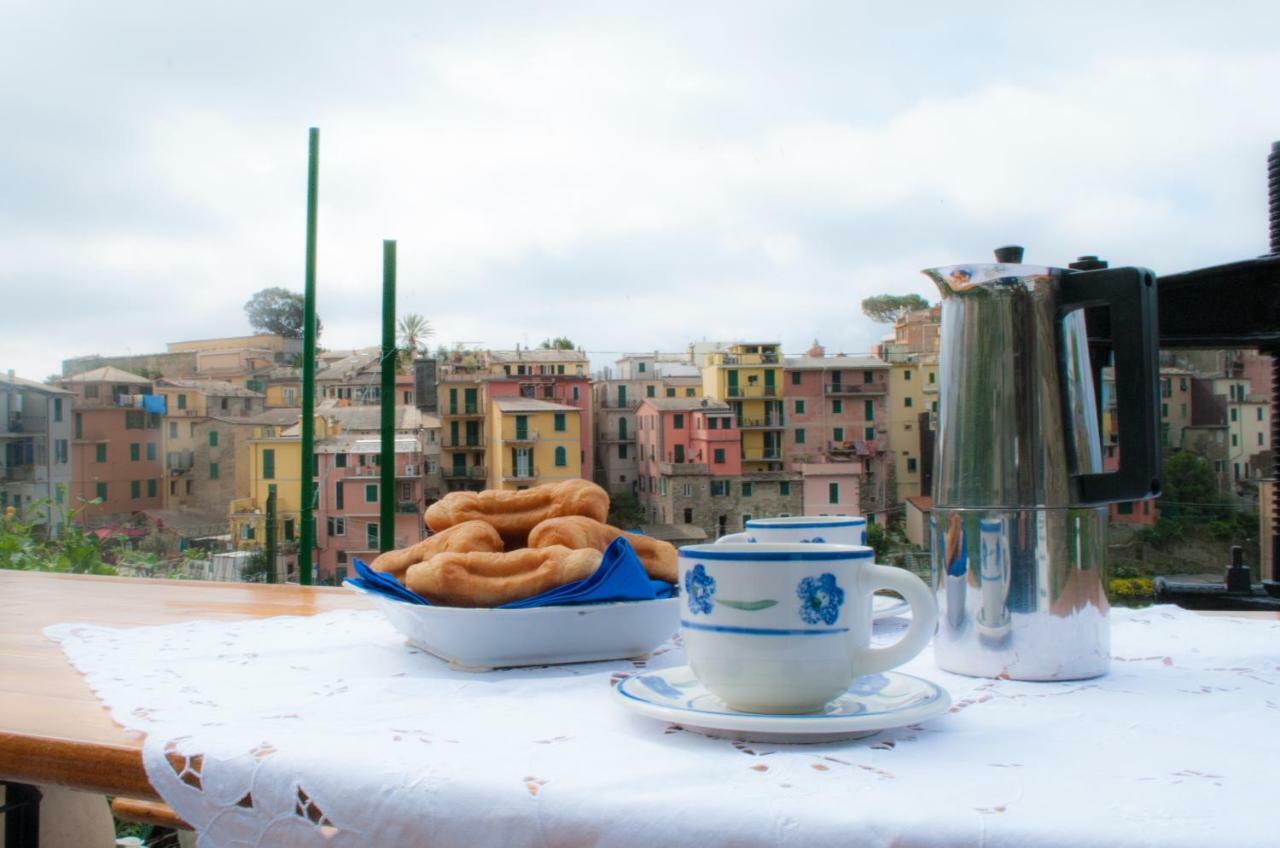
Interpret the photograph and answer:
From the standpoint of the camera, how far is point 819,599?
21.1 inches

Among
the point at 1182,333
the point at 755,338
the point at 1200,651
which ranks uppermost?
the point at 755,338

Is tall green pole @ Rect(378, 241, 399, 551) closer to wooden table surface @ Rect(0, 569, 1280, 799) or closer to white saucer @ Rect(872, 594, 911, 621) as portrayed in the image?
wooden table surface @ Rect(0, 569, 1280, 799)

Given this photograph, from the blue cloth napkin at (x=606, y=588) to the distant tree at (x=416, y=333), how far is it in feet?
12.5

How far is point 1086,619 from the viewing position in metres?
0.68

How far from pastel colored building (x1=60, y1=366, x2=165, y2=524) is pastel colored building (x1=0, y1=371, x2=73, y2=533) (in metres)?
0.05

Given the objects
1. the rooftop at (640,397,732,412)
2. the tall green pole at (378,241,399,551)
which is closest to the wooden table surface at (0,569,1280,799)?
the tall green pole at (378,241,399,551)

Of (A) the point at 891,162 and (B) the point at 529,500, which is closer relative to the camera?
(B) the point at 529,500

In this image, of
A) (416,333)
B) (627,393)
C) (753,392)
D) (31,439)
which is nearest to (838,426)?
(753,392)

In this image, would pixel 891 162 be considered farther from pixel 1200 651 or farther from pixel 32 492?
pixel 32 492

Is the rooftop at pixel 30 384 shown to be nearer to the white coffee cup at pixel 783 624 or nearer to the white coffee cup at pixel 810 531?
the white coffee cup at pixel 810 531

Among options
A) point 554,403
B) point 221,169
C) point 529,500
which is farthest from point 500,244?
point 529,500

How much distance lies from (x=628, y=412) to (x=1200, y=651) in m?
3.86

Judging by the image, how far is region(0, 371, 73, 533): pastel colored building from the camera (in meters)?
3.62

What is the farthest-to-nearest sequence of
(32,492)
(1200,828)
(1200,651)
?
(32,492), (1200,651), (1200,828)
